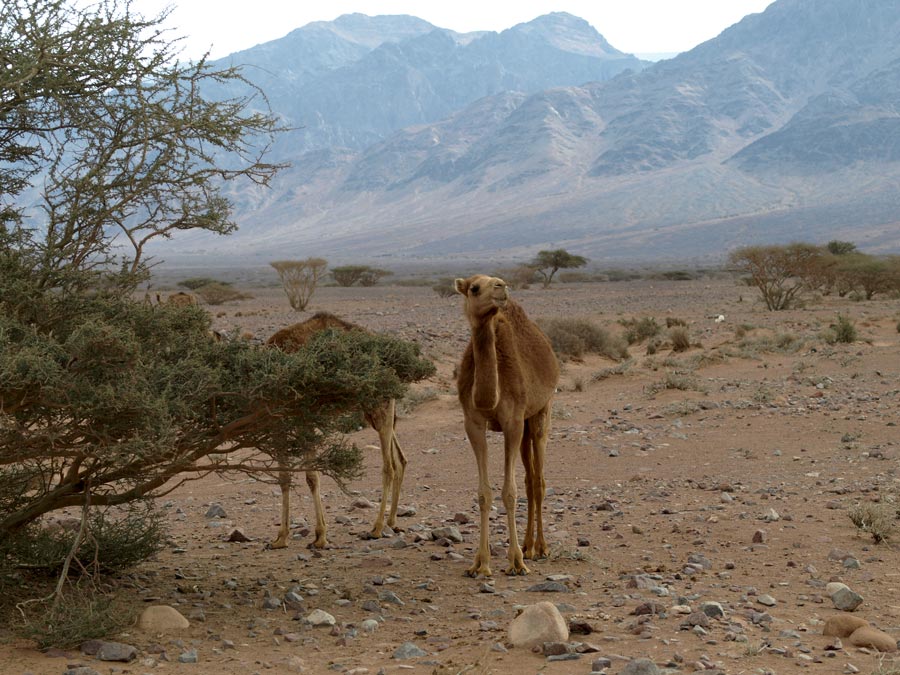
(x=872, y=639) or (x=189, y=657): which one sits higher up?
(x=189, y=657)

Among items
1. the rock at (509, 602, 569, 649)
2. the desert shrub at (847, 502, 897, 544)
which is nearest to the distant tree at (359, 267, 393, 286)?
the desert shrub at (847, 502, 897, 544)

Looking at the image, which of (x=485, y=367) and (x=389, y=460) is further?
(x=389, y=460)

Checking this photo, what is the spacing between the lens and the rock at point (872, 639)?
233 inches

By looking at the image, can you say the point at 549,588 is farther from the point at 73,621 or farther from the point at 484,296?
the point at 73,621

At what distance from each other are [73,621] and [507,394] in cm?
356

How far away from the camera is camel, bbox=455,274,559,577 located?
775 centimetres

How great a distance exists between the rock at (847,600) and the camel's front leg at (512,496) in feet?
7.48

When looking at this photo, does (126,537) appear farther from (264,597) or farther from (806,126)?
(806,126)

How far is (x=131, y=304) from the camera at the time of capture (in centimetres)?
691

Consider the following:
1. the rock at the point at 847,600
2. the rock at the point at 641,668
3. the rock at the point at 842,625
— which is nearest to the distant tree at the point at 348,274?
the rock at the point at 847,600

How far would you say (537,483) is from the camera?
28.5 ft

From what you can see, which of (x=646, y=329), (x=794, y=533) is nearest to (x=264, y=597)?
(x=794, y=533)

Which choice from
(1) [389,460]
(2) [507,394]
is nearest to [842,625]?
(2) [507,394]

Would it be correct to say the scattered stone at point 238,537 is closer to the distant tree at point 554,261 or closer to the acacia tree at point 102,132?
the acacia tree at point 102,132
